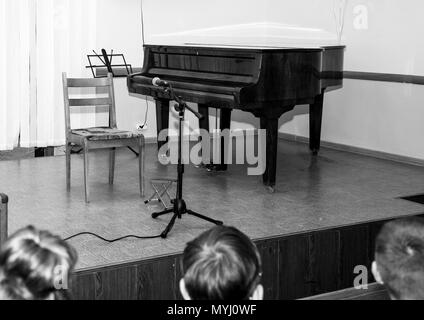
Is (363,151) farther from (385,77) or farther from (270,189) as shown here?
(270,189)

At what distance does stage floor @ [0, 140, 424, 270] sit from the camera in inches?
160

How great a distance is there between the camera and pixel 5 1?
6230mm

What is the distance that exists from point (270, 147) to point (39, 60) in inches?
104

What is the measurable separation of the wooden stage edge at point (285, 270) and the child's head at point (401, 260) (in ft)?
6.48

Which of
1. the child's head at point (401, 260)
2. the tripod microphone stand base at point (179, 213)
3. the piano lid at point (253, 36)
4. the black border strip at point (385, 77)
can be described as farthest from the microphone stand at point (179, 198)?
the piano lid at point (253, 36)

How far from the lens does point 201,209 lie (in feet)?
15.3

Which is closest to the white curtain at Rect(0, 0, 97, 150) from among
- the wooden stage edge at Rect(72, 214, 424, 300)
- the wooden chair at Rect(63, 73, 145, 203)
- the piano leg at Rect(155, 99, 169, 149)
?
the piano leg at Rect(155, 99, 169, 149)

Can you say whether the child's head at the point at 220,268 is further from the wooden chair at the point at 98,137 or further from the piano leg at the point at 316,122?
the piano leg at the point at 316,122

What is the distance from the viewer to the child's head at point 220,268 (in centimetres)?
147

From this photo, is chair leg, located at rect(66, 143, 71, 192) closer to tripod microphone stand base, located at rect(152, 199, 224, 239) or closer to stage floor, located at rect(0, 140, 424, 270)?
stage floor, located at rect(0, 140, 424, 270)

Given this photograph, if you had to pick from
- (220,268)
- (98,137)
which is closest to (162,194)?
(98,137)
